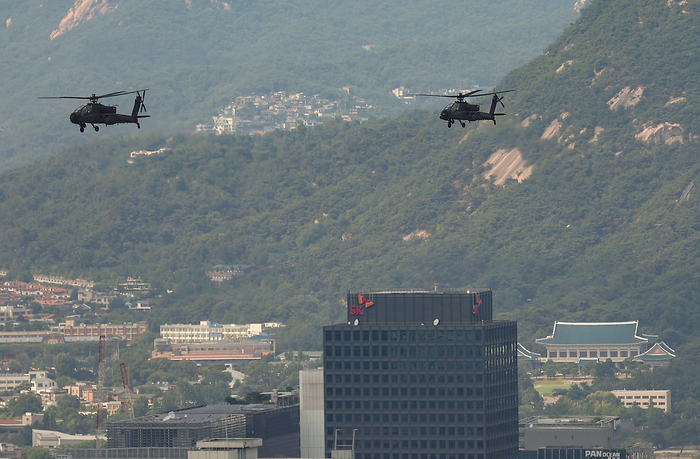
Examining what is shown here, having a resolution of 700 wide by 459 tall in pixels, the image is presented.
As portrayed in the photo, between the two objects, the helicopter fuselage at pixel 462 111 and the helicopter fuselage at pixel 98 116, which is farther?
the helicopter fuselage at pixel 462 111

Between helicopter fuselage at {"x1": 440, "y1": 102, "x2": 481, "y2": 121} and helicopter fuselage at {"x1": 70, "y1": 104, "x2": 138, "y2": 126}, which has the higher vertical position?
helicopter fuselage at {"x1": 440, "y1": 102, "x2": 481, "y2": 121}

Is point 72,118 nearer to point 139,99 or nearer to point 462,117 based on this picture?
point 139,99

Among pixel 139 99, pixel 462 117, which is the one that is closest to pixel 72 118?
pixel 139 99

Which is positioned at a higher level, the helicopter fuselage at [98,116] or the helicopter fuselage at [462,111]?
the helicopter fuselage at [462,111]

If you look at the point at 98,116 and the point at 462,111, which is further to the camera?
the point at 462,111

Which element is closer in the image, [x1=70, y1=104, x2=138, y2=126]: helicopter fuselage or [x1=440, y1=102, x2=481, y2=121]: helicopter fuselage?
[x1=70, y1=104, x2=138, y2=126]: helicopter fuselage

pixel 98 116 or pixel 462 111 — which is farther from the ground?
pixel 462 111
